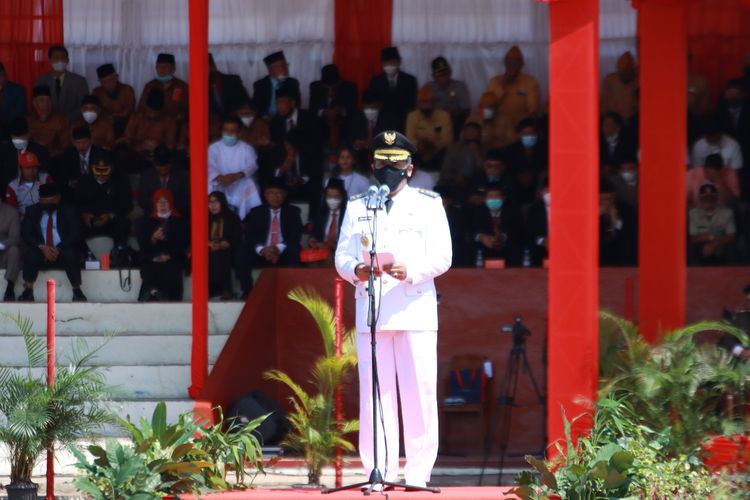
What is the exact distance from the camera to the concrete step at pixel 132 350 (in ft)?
44.0

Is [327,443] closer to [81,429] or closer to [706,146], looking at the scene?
[81,429]

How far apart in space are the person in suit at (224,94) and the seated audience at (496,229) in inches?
121

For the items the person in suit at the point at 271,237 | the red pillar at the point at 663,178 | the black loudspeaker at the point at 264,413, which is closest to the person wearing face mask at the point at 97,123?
the person in suit at the point at 271,237

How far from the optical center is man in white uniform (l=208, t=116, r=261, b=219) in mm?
14773

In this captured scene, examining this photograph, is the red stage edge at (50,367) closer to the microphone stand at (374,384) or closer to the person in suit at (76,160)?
the microphone stand at (374,384)

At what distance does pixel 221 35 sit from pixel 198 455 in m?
8.10

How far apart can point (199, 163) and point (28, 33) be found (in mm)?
5731

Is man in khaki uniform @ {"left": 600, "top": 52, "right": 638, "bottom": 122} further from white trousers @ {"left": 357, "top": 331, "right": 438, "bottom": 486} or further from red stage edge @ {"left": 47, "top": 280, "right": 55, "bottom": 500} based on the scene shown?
red stage edge @ {"left": 47, "top": 280, "right": 55, "bottom": 500}

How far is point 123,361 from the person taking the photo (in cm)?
1342

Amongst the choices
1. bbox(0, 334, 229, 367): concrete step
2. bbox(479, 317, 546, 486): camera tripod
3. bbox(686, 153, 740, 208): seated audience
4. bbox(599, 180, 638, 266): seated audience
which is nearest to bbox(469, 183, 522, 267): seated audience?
bbox(599, 180, 638, 266): seated audience

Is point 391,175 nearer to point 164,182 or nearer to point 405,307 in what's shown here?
→ point 405,307

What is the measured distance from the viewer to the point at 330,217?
47.1 feet

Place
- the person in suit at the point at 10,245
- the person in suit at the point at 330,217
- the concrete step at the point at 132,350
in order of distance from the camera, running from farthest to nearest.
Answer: the person in suit at the point at 10,245
the person in suit at the point at 330,217
the concrete step at the point at 132,350

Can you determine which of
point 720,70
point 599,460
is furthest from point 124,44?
point 599,460
